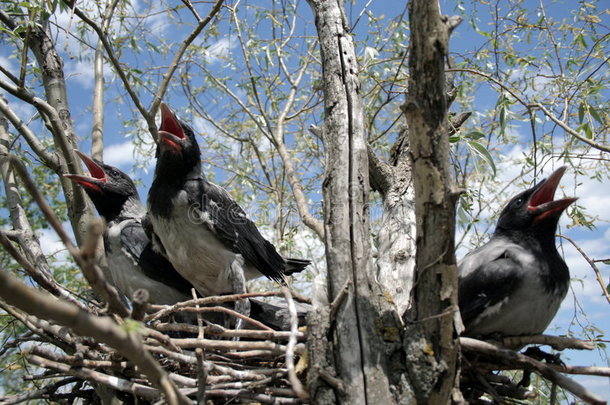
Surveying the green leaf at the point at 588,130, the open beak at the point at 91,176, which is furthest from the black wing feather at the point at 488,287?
the open beak at the point at 91,176

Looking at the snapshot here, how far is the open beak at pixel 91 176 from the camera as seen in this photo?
5016 millimetres

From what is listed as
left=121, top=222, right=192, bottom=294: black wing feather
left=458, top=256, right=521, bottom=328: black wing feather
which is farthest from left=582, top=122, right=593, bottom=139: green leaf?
left=121, top=222, right=192, bottom=294: black wing feather

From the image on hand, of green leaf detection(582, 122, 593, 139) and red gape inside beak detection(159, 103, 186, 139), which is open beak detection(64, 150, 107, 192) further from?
green leaf detection(582, 122, 593, 139)

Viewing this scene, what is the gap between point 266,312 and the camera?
514 cm

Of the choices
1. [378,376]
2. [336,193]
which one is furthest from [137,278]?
[378,376]

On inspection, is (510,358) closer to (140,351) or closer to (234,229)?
(140,351)

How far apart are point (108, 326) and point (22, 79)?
12.8 ft

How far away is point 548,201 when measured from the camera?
413 centimetres

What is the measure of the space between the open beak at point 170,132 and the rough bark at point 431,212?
117 inches

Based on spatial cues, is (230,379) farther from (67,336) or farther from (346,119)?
(346,119)

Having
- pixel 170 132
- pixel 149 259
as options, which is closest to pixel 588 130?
pixel 170 132

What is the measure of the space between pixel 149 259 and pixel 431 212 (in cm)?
353

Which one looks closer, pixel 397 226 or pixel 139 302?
pixel 139 302

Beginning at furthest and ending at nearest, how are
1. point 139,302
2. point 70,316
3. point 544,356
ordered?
point 544,356 < point 139,302 < point 70,316
